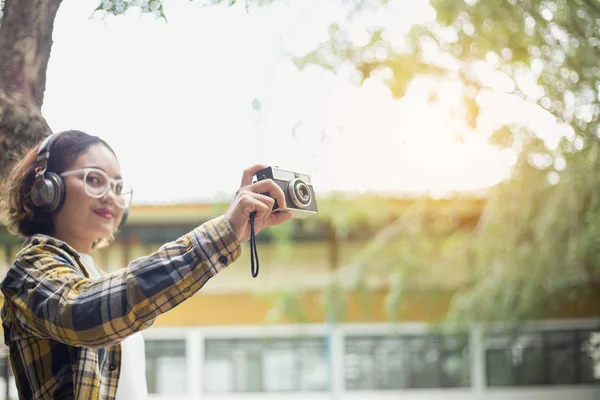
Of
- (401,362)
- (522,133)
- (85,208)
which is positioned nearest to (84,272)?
(85,208)

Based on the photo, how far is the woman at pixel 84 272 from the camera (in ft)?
1.94

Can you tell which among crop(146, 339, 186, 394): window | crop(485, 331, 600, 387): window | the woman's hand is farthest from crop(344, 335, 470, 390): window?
the woman's hand

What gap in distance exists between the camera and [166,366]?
7.07 metres

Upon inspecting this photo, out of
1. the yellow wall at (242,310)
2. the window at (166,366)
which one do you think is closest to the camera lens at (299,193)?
the yellow wall at (242,310)

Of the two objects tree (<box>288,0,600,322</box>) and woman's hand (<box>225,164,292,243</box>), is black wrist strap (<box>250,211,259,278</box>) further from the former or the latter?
tree (<box>288,0,600,322</box>)

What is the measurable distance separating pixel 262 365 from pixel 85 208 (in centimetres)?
669

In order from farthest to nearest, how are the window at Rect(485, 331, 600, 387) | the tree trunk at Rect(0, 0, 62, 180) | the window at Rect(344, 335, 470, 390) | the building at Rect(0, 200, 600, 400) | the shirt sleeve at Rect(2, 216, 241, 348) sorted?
the window at Rect(485, 331, 600, 387) < the window at Rect(344, 335, 470, 390) < the building at Rect(0, 200, 600, 400) < the tree trunk at Rect(0, 0, 62, 180) < the shirt sleeve at Rect(2, 216, 241, 348)

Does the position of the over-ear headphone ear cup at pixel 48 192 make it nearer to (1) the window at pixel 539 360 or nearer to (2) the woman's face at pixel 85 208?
(2) the woman's face at pixel 85 208

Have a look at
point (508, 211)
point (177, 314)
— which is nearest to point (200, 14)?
point (508, 211)

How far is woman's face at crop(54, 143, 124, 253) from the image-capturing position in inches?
30.2

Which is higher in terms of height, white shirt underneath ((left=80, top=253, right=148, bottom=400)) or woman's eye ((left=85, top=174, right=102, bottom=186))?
woman's eye ((left=85, top=174, right=102, bottom=186))

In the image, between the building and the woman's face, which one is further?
the building

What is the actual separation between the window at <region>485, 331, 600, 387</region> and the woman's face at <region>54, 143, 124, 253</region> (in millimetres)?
7211

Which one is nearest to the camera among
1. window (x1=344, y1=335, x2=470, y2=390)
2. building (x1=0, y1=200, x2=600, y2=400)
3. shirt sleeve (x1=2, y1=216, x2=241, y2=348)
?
shirt sleeve (x1=2, y1=216, x2=241, y2=348)
